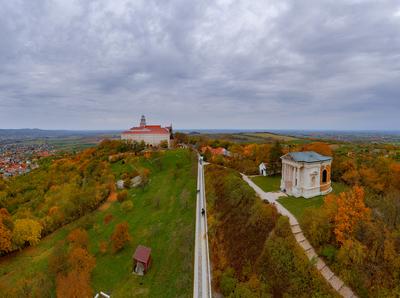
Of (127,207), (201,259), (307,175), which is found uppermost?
(307,175)

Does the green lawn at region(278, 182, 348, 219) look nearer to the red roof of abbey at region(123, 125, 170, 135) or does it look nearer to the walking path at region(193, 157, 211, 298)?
the walking path at region(193, 157, 211, 298)

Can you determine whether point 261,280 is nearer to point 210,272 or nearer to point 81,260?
point 210,272

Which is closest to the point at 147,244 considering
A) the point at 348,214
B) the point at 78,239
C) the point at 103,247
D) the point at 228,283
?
the point at 103,247

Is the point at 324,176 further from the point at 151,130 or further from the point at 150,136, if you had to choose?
the point at 151,130

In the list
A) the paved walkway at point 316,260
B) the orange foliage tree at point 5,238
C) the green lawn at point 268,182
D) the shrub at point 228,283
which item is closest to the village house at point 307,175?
the green lawn at point 268,182

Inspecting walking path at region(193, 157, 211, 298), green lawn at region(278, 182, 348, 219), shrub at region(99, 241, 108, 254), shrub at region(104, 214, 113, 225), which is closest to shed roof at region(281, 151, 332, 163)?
green lawn at region(278, 182, 348, 219)

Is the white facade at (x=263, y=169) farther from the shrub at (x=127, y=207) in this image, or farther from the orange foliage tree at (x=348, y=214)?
the shrub at (x=127, y=207)
